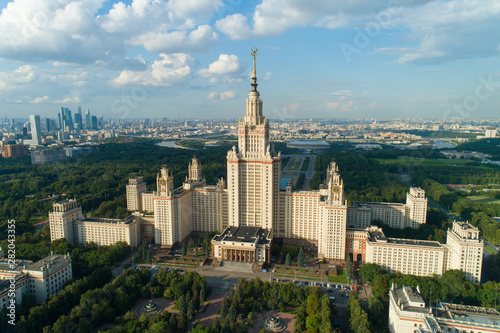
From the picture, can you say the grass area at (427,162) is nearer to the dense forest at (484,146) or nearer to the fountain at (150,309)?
the dense forest at (484,146)

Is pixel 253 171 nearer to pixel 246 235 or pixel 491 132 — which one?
pixel 246 235

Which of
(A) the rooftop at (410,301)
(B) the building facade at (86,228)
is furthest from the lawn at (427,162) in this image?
(B) the building facade at (86,228)

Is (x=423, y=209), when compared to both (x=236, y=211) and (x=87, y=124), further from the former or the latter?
(x=87, y=124)

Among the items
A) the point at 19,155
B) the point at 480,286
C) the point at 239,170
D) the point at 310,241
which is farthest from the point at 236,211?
the point at 19,155

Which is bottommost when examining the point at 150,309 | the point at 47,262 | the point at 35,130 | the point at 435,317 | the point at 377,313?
the point at 150,309

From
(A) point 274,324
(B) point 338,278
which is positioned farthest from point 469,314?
(A) point 274,324
